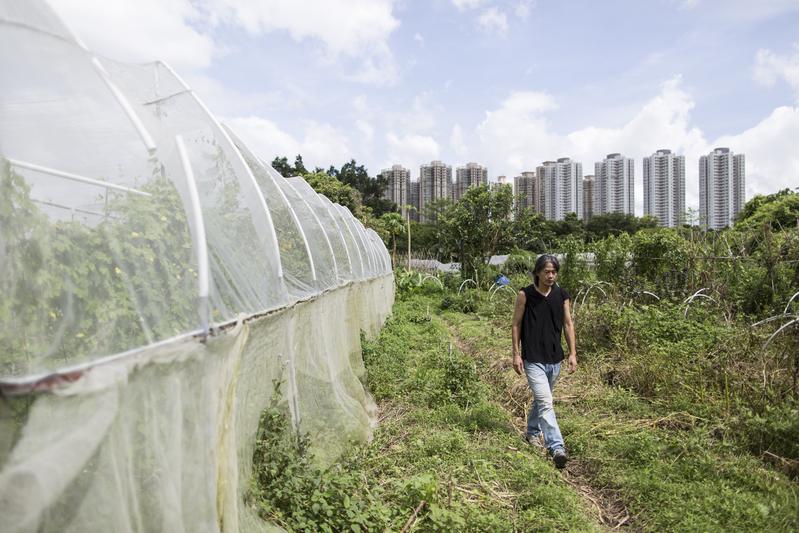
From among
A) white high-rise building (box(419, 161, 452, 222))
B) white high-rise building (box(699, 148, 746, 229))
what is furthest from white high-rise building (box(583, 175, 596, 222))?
white high-rise building (box(419, 161, 452, 222))

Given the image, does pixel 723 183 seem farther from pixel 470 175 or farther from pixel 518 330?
pixel 518 330

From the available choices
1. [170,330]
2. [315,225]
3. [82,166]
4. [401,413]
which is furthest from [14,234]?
[401,413]

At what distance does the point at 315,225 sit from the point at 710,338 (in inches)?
190

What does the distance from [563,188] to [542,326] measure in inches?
2257

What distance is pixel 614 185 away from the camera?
59.5 metres

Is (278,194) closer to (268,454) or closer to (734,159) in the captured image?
(268,454)

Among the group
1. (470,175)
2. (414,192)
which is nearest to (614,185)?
(470,175)

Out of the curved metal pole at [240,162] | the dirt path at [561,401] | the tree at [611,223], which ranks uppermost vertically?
the tree at [611,223]

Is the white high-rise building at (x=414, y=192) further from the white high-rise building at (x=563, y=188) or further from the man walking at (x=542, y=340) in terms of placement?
the man walking at (x=542, y=340)

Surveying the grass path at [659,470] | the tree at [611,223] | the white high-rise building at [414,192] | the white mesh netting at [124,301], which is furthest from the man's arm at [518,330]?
the white high-rise building at [414,192]

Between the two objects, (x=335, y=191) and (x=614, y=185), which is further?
(x=614, y=185)

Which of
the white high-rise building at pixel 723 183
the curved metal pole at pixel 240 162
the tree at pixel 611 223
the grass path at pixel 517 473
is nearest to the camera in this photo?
the grass path at pixel 517 473

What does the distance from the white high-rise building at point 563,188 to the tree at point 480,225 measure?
4065 cm

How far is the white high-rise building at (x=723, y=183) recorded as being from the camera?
4725 cm
